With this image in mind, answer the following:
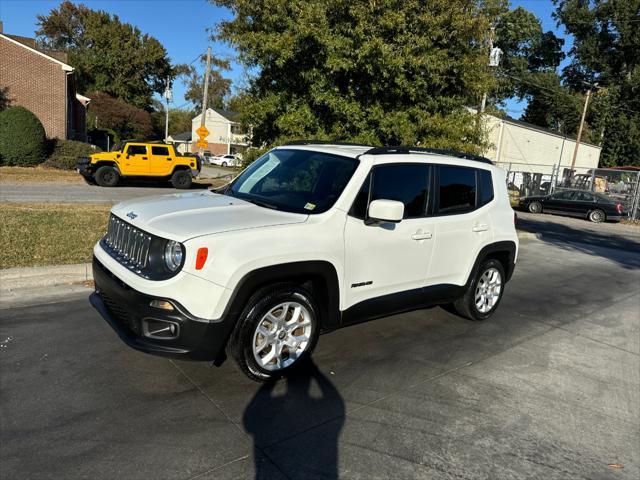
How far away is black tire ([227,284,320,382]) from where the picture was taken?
137 inches

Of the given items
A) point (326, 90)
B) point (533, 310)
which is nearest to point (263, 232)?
point (533, 310)

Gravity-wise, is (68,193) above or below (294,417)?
below

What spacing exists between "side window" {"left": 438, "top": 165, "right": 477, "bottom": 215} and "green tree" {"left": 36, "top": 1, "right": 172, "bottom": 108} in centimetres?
6275

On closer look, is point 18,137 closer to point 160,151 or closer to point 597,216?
point 160,151

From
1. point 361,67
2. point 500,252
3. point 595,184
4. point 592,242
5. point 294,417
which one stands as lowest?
point 294,417

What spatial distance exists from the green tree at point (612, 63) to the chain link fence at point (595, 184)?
29.2 meters

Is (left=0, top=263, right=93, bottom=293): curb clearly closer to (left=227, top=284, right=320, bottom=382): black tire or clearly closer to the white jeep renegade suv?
the white jeep renegade suv

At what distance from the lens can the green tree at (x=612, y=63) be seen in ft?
172

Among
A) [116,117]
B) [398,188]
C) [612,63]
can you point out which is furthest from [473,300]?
[612,63]

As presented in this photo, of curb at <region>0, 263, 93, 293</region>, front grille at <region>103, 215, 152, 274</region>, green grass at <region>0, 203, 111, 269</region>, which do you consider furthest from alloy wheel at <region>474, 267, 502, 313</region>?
green grass at <region>0, 203, 111, 269</region>

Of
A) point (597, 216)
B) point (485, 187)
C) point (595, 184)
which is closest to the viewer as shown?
point (485, 187)

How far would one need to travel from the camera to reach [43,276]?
19.3 ft

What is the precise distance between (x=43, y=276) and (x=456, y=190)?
4869mm

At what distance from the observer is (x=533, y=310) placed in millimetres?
6445
